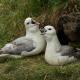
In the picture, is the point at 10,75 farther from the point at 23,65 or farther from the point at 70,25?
the point at 70,25

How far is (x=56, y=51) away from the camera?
18.0 ft

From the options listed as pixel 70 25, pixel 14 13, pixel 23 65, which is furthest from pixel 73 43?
pixel 14 13

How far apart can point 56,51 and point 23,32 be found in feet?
3.77

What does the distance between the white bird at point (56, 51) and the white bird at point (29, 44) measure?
0.81 feet

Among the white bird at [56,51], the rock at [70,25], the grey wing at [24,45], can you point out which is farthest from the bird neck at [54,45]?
the grey wing at [24,45]

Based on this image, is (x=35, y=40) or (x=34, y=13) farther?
(x=34, y=13)

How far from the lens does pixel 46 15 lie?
6.28 metres

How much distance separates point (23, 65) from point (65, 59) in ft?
1.92

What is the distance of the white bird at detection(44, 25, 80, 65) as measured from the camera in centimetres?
538

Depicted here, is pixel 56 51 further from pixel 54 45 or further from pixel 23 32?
pixel 23 32

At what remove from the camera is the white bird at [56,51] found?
5.38 meters

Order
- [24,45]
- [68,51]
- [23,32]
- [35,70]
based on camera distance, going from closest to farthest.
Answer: [35,70], [68,51], [24,45], [23,32]

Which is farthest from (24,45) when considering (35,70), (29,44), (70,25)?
(70,25)

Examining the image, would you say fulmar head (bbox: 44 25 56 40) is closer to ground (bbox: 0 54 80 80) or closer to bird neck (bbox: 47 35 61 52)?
bird neck (bbox: 47 35 61 52)
